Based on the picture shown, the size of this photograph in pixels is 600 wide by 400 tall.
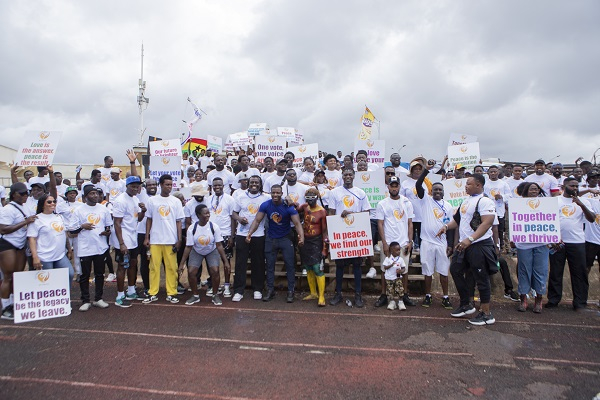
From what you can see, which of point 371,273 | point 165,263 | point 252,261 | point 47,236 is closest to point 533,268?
point 371,273

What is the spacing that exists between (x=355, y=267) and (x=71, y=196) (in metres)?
6.26

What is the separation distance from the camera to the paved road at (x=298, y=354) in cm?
388

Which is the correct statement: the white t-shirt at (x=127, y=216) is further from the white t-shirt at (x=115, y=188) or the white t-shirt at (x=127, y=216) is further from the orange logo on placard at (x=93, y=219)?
the white t-shirt at (x=115, y=188)

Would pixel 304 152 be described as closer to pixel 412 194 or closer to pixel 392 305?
pixel 412 194

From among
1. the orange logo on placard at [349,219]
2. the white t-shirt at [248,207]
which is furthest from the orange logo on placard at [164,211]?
the orange logo on placard at [349,219]

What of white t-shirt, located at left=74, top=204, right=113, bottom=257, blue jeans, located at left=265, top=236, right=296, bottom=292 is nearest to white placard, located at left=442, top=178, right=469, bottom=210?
blue jeans, located at left=265, top=236, right=296, bottom=292

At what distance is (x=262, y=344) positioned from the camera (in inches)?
197

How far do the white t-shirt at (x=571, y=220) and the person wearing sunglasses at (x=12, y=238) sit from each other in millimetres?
9203

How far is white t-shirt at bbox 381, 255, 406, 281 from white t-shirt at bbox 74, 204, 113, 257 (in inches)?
206

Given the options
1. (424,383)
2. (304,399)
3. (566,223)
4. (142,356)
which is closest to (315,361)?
(304,399)

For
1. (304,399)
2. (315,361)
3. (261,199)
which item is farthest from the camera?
(261,199)

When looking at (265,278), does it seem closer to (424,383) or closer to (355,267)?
(355,267)

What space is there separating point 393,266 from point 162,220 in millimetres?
4379

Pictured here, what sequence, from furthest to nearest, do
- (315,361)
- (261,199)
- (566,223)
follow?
(261,199)
(566,223)
(315,361)
